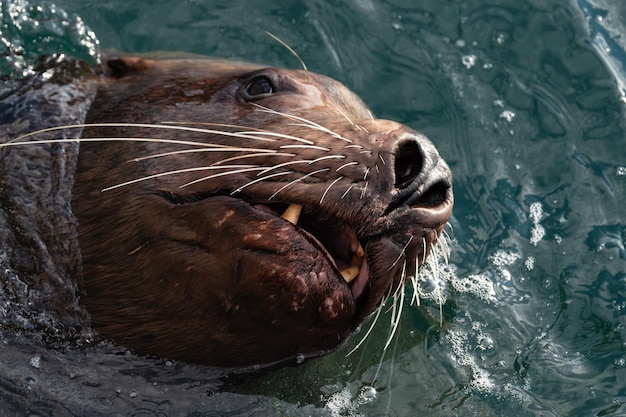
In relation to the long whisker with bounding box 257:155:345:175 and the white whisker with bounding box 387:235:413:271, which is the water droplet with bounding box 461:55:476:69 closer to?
the long whisker with bounding box 257:155:345:175

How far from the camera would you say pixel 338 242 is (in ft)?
13.9

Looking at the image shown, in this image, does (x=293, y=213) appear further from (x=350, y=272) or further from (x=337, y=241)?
(x=350, y=272)

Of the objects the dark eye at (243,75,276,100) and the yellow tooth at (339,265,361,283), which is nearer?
the yellow tooth at (339,265,361,283)

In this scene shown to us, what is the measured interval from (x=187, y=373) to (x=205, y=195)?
915 millimetres

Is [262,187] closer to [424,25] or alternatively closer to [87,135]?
[87,135]

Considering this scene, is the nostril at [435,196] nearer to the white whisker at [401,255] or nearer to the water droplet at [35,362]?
the white whisker at [401,255]

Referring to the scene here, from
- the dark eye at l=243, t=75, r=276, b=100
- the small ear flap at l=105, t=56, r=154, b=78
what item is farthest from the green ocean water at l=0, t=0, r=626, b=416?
the dark eye at l=243, t=75, r=276, b=100

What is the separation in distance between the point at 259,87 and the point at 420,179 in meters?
1.34

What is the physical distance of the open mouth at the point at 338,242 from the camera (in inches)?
160

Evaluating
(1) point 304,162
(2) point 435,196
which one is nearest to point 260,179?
(1) point 304,162

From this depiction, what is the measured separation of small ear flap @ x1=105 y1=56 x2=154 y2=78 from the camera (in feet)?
18.2

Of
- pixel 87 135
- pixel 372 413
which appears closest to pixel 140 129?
pixel 87 135

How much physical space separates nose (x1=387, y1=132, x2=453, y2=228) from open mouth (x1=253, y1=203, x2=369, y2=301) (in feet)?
0.95

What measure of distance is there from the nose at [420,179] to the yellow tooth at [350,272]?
15.2 inches
